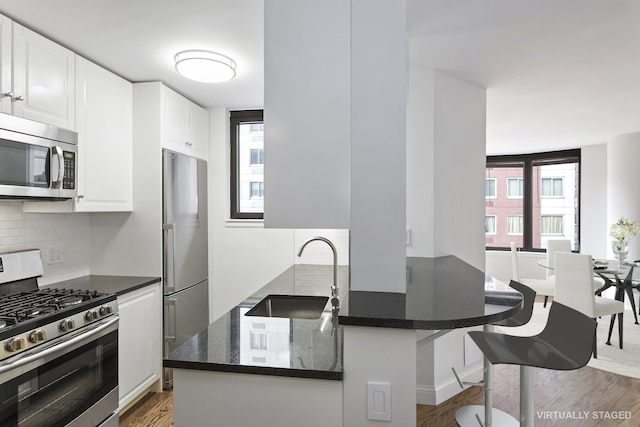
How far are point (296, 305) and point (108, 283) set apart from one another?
1408 millimetres

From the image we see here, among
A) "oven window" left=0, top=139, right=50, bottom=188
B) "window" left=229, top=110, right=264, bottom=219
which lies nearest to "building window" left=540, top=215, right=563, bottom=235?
"window" left=229, top=110, right=264, bottom=219

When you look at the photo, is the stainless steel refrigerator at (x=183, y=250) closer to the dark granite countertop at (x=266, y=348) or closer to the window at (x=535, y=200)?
the dark granite countertop at (x=266, y=348)

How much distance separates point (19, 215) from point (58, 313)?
915 mm

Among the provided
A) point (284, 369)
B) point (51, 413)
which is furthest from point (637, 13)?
point (51, 413)

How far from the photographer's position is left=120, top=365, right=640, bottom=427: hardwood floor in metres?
2.57

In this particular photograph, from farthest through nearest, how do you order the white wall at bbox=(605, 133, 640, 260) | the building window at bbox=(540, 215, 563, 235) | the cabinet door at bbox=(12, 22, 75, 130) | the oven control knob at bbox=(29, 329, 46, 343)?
the building window at bbox=(540, 215, 563, 235)
the white wall at bbox=(605, 133, 640, 260)
the cabinet door at bbox=(12, 22, 75, 130)
the oven control knob at bbox=(29, 329, 46, 343)

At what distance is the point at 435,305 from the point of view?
4.45 ft

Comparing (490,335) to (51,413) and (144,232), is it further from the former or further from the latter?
(144,232)

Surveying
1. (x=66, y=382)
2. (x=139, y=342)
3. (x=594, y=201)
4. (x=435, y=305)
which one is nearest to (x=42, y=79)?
(x=66, y=382)

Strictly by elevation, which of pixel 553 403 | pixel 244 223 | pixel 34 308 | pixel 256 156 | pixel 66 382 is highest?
pixel 256 156

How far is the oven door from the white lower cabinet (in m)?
0.16

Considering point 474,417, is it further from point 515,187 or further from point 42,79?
point 515,187

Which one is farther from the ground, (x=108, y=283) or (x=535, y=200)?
(x=535, y=200)

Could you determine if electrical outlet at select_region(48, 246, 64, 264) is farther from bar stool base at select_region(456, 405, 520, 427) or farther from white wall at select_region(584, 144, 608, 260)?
white wall at select_region(584, 144, 608, 260)
